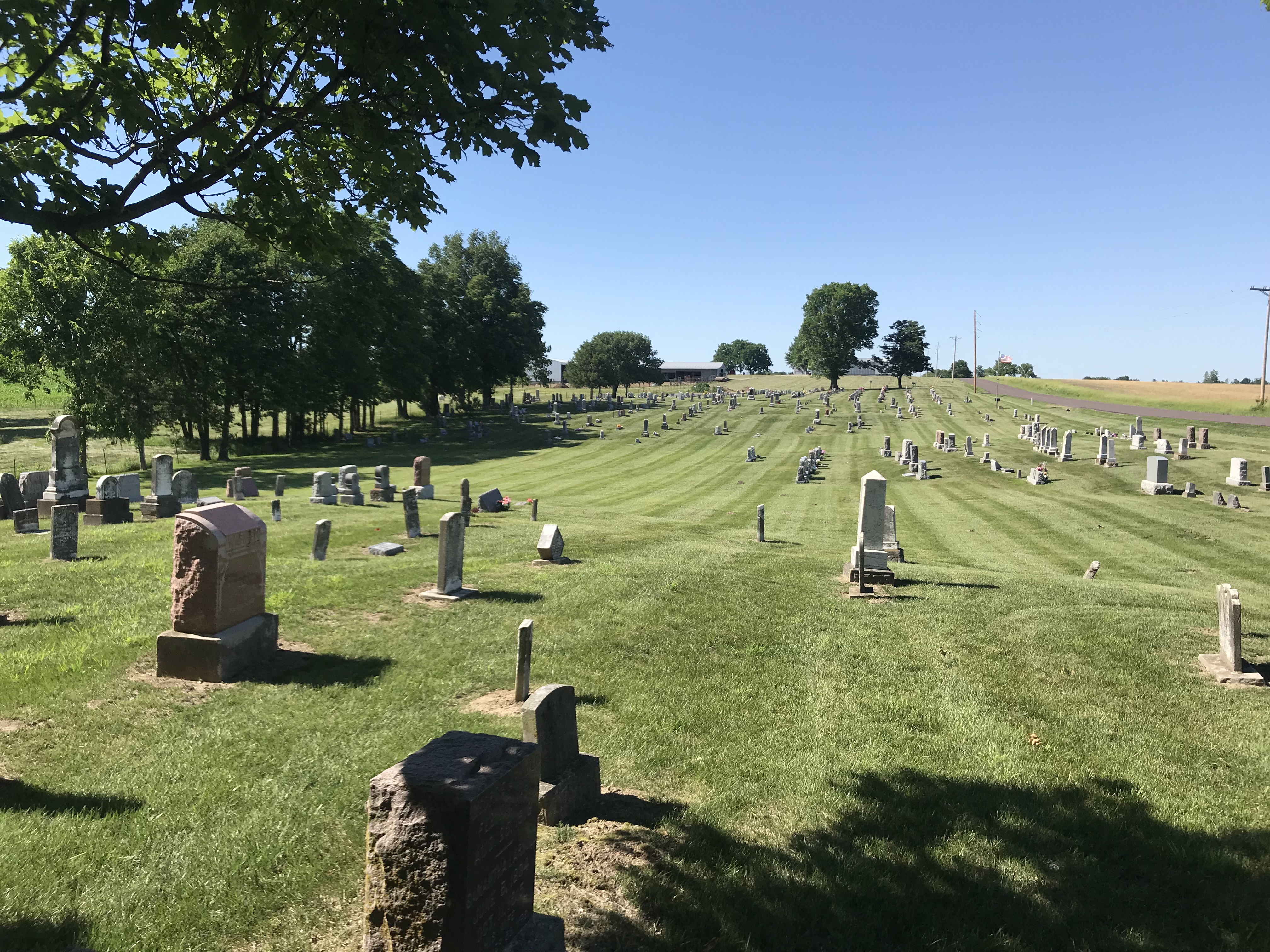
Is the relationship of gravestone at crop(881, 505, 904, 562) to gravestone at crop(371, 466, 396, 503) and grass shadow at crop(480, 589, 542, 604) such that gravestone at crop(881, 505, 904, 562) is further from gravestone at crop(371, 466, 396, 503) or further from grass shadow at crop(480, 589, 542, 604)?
gravestone at crop(371, 466, 396, 503)

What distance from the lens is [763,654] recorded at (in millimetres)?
10125

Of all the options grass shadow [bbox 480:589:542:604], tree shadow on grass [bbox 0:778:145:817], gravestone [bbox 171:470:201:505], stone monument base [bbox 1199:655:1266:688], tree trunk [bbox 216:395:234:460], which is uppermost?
tree trunk [bbox 216:395:234:460]

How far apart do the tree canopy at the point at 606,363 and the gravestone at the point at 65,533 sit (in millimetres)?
92662

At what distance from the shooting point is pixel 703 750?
717 centimetres

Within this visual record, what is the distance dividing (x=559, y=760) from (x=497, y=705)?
2.39 m

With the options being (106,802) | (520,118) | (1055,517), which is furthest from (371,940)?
(1055,517)

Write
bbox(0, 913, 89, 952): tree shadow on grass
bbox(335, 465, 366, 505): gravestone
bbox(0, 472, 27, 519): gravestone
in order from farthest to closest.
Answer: bbox(335, 465, 366, 505): gravestone → bbox(0, 472, 27, 519): gravestone → bbox(0, 913, 89, 952): tree shadow on grass

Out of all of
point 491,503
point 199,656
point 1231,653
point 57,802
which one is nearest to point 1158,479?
point 1231,653

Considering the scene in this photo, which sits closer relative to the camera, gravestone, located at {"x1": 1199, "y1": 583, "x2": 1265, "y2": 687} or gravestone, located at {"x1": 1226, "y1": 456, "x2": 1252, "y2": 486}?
gravestone, located at {"x1": 1199, "y1": 583, "x2": 1265, "y2": 687}

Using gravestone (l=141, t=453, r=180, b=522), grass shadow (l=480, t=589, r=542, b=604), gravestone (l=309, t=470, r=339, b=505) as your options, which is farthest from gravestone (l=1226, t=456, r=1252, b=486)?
gravestone (l=141, t=453, r=180, b=522)

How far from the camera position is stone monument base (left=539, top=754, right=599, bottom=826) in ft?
18.5

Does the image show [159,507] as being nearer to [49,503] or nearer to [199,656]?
[49,503]

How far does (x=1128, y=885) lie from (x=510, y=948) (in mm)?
4326

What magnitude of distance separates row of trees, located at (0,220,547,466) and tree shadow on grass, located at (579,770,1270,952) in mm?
25650
